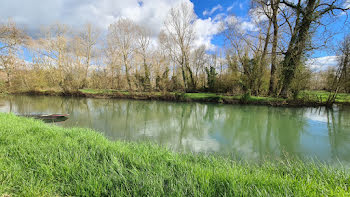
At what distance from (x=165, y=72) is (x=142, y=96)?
18.6 feet

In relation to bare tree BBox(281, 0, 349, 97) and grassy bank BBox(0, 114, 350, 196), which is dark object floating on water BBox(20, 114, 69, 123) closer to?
grassy bank BBox(0, 114, 350, 196)

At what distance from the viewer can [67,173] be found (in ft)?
6.80

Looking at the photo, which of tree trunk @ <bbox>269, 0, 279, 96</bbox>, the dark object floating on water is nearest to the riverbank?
tree trunk @ <bbox>269, 0, 279, 96</bbox>

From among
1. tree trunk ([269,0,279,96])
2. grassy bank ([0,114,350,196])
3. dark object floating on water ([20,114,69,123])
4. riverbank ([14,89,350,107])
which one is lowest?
dark object floating on water ([20,114,69,123])

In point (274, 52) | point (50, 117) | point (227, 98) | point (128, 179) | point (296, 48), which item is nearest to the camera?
point (128, 179)

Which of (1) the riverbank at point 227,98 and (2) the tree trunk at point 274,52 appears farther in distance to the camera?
(2) the tree trunk at point 274,52

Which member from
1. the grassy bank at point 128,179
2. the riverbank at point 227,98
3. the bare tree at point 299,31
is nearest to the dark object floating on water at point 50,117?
the grassy bank at point 128,179

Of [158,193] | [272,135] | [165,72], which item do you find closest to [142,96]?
[165,72]

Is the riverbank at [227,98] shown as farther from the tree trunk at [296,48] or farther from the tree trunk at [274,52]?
the tree trunk at [274,52]

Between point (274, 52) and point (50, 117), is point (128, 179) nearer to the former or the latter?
point (50, 117)

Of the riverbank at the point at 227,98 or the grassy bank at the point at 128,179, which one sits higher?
the riverbank at the point at 227,98

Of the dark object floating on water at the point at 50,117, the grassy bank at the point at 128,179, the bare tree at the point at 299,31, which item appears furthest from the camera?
the bare tree at the point at 299,31

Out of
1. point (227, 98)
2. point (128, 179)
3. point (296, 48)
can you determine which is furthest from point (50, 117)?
point (296, 48)

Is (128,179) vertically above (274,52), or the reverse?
(274,52)
